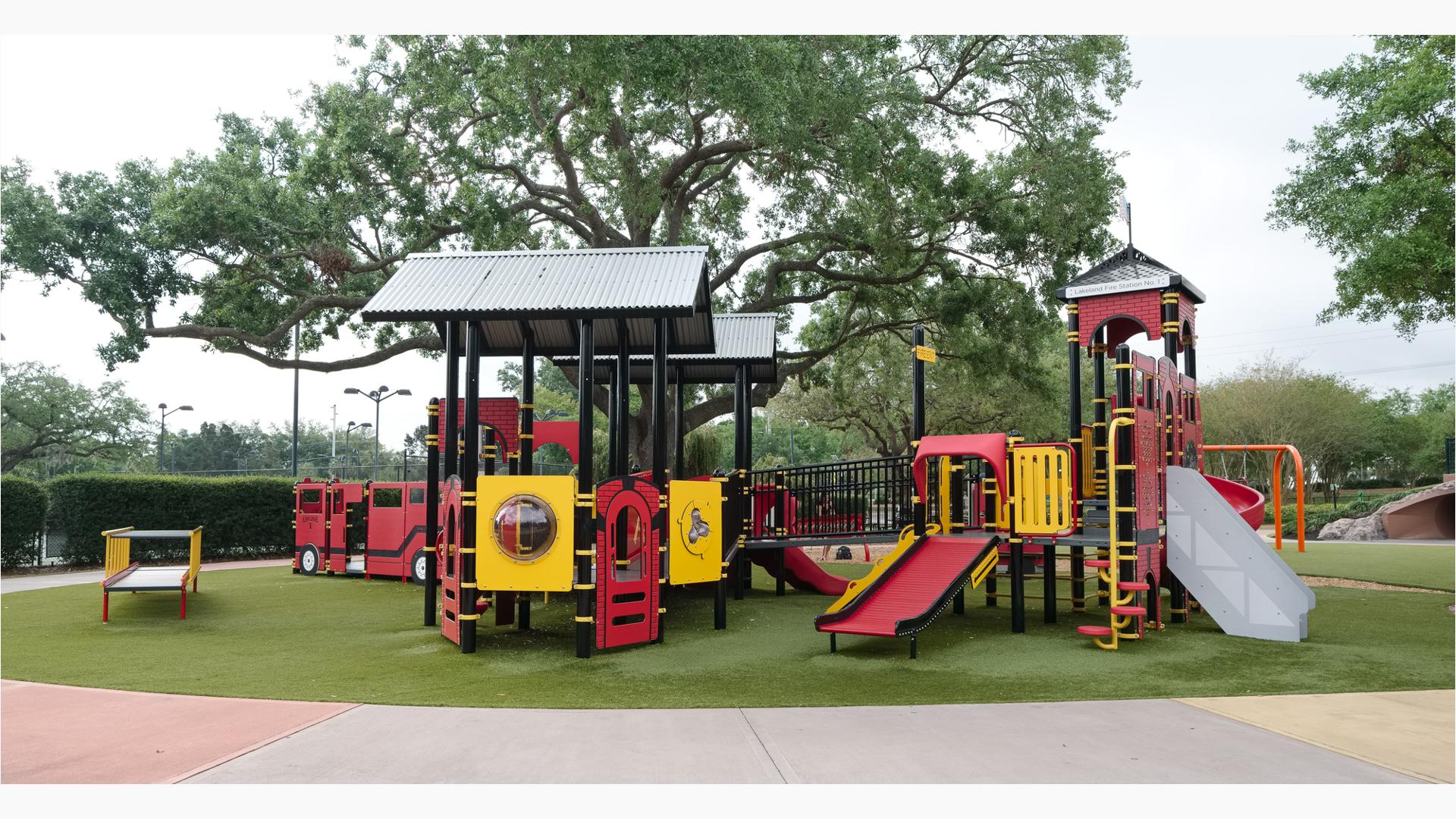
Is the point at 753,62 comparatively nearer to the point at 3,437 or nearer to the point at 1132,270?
the point at 1132,270

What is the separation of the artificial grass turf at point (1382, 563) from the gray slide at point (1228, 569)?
8370mm

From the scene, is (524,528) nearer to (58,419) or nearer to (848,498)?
(848,498)

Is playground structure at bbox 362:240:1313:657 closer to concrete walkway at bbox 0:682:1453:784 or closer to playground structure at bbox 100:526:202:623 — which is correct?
concrete walkway at bbox 0:682:1453:784

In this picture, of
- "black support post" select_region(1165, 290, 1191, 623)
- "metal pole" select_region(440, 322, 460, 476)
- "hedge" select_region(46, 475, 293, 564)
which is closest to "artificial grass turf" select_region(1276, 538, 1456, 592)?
"black support post" select_region(1165, 290, 1191, 623)

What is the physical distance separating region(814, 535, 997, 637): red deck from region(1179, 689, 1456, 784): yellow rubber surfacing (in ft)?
9.96

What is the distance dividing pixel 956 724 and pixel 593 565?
14.3ft

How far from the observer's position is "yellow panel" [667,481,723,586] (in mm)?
11195

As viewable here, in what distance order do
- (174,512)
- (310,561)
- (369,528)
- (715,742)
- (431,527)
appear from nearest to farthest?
(715,742), (431,527), (369,528), (310,561), (174,512)

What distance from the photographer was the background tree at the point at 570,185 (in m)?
17.8

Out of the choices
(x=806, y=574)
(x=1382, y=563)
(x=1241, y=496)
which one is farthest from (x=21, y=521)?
(x=1382, y=563)

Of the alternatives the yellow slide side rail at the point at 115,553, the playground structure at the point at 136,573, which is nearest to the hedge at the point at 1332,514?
the playground structure at the point at 136,573

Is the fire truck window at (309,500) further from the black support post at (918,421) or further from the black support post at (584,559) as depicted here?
the black support post at (918,421)

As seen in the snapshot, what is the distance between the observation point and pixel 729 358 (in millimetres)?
15031

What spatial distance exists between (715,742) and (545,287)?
18.6 feet
